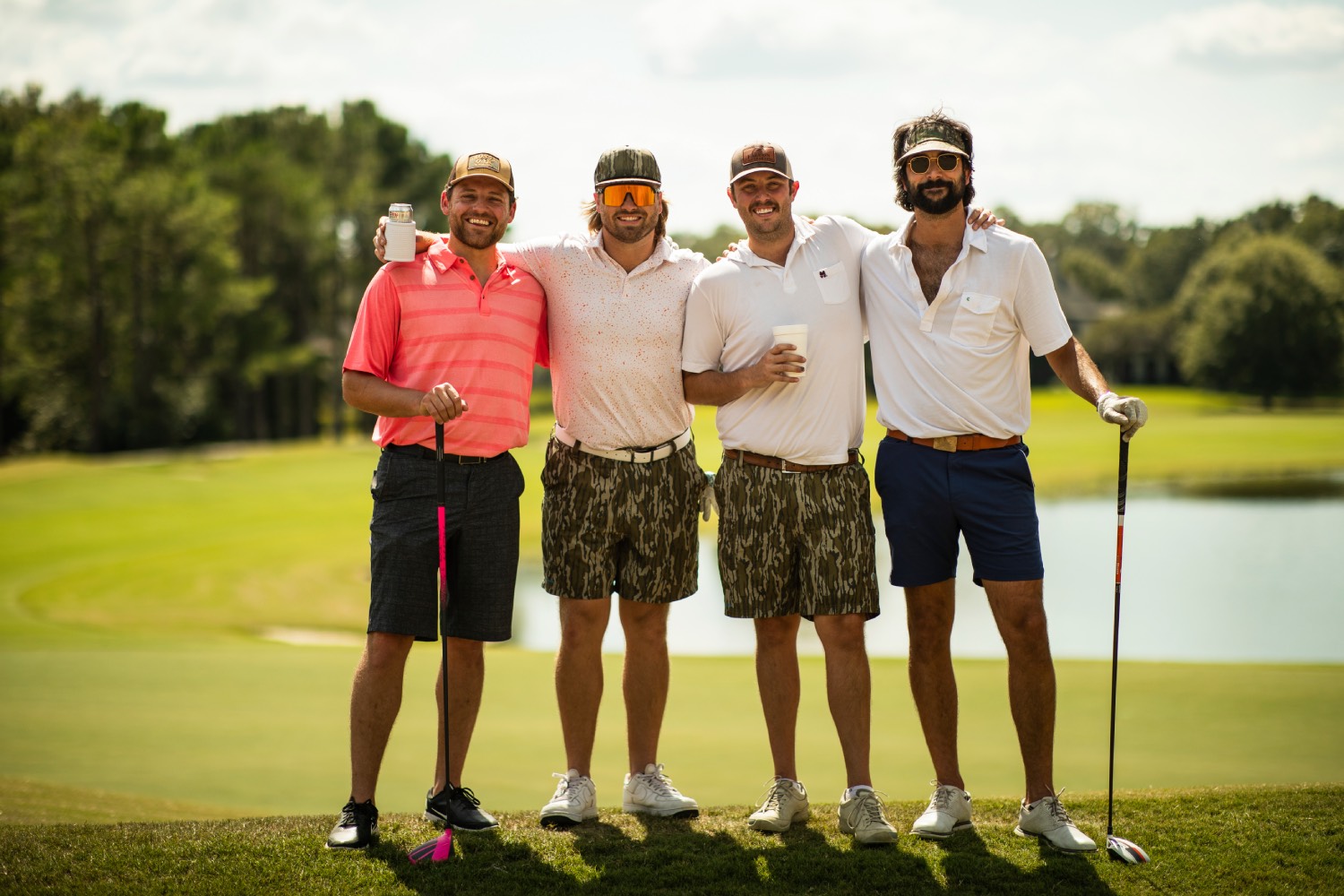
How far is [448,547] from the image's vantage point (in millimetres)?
4098

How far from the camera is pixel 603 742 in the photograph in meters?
5.96

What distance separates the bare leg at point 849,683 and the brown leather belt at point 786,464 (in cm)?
49

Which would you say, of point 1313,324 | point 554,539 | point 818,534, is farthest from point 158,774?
point 1313,324

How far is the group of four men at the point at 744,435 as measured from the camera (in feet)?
12.9

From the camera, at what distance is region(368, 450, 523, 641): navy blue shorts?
158 inches

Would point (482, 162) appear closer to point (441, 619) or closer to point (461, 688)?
point (441, 619)

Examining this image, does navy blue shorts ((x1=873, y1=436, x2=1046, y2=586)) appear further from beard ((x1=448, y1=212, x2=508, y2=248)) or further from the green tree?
the green tree

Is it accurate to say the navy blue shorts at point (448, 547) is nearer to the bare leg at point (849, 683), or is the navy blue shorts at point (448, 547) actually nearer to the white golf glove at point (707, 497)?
the white golf glove at point (707, 497)

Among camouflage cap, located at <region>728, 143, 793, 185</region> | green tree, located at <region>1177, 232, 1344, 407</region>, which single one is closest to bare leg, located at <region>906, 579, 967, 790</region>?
camouflage cap, located at <region>728, 143, 793, 185</region>

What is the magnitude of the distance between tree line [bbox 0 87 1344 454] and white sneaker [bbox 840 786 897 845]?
27.0 metres

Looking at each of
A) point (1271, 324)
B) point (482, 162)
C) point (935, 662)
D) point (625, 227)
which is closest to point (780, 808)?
point (935, 662)

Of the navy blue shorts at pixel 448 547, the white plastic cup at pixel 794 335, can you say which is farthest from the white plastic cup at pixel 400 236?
the white plastic cup at pixel 794 335

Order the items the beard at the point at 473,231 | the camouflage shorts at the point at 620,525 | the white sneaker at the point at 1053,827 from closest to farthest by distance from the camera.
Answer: the white sneaker at the point at 1053,827, the beard at the point at 473,231, the camouflage shorts at the point at 620,525

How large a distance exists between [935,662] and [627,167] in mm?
1951
